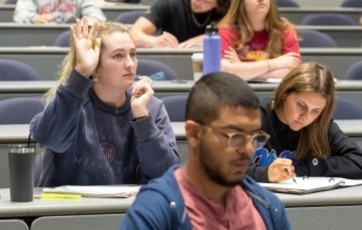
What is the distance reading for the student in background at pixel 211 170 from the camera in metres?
1.78

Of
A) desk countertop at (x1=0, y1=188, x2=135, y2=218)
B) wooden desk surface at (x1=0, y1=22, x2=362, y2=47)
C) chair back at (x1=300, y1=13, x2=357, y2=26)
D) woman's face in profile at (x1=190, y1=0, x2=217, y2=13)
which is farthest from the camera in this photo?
chair back at (x1=300, y1=13, x2=357, y2=26)

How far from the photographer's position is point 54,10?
6.44 m

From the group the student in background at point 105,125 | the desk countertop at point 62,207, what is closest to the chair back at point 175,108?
the student in background at point 105,125

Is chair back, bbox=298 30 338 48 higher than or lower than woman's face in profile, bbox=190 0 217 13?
lower

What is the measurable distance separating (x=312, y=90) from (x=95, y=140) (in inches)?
32.2

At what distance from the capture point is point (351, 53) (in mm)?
5719

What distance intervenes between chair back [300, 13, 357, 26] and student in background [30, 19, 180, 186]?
456 cm

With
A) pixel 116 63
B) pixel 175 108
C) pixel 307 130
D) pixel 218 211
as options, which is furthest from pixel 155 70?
pixel 218 211

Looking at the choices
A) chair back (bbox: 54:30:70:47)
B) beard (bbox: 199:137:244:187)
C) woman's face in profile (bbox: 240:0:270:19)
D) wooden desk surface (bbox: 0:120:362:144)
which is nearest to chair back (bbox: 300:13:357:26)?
chair back (bbox: 54:30:70:47)

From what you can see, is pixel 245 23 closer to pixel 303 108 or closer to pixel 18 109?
pixel 18 109

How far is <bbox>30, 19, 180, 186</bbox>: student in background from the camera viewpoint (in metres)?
2.79

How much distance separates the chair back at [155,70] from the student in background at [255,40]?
17.4 inches

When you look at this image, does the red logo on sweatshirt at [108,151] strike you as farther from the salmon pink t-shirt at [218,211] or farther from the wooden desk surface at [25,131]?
the salmon pink t-shirt at [218,211]

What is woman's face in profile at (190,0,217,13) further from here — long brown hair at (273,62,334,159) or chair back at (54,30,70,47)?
long brown hair at (273,62,334,159)
